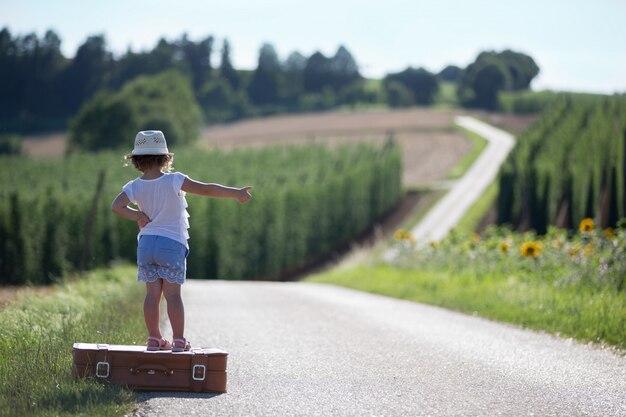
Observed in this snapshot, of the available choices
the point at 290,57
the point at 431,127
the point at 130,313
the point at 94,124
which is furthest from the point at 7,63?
the point at 130,313

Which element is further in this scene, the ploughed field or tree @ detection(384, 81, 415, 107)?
tree @ detection(384, 81, 415, 107)

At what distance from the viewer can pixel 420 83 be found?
182 metres

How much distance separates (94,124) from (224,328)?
114772 mm

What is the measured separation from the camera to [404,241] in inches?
1319

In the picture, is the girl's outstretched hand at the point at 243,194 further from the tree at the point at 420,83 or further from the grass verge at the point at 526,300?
the tree at the point at 420,83

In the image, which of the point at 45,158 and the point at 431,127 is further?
the point at 431,127

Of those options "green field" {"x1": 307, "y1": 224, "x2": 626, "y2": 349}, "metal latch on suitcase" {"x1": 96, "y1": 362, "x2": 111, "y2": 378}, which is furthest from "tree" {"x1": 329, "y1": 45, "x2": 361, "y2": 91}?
"metal latch on suitcase" {"x1": 96, "y1": 362, "x2": 111, "y2": 378}

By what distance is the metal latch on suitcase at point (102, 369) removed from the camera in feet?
25.8

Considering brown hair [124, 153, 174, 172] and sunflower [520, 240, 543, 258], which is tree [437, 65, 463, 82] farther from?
brown hair [124, 153, 174, 172]

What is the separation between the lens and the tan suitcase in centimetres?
788

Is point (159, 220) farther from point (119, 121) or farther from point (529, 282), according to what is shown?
point (119, 121)

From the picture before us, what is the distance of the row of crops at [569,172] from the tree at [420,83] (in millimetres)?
105922

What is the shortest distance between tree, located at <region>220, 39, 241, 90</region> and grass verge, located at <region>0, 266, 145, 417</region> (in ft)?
536

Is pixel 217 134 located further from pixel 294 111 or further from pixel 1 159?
pixel 1 159
